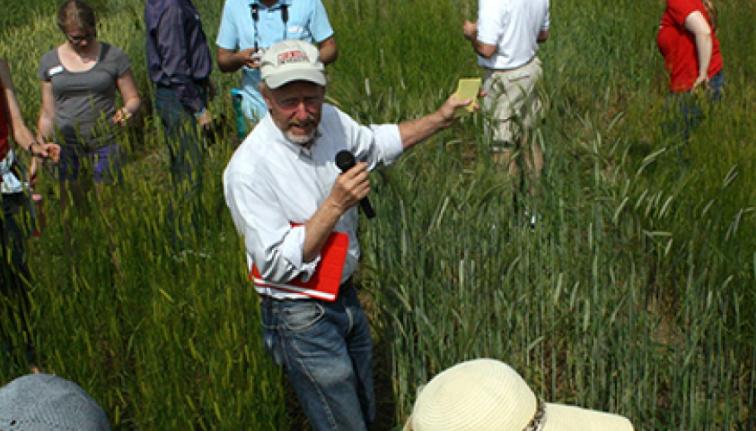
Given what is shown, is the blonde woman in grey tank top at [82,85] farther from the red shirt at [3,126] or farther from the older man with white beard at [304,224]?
the older man with white beard at [304,224]

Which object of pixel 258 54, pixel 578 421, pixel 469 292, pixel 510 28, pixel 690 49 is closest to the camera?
pixel 578 421

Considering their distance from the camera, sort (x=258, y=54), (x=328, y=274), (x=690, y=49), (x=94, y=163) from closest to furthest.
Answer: (x=328, y=274), (x=94, y=163), (x=258, y=54), (x=690, y=49)

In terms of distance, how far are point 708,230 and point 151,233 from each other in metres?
1.80

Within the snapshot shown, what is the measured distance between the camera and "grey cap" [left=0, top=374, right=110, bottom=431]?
1632 mm

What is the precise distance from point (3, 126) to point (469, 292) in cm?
203

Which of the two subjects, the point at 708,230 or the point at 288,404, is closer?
the point at 708,230

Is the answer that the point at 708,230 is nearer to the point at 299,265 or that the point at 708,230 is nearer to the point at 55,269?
the point at 299,265

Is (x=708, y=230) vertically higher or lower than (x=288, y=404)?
higher

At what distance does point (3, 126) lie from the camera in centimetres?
390

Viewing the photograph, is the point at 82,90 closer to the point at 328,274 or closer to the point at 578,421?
the point at 328,274

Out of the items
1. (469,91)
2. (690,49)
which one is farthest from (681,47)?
(469,91)

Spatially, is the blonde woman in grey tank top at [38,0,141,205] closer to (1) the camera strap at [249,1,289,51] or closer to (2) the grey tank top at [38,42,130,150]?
(2) the grey tank top at [38,42,130,150]

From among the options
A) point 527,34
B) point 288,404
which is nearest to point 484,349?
point 288,404

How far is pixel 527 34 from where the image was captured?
184 inches
